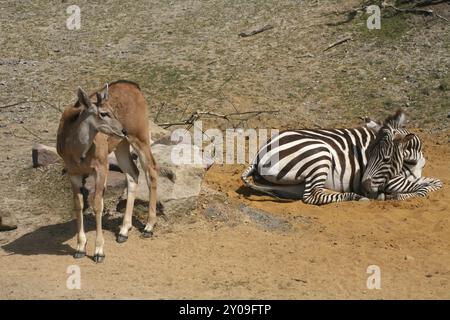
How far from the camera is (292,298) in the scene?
25.5ft

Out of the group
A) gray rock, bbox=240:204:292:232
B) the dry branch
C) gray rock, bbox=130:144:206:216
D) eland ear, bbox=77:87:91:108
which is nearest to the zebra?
gray rock, bbox=240:204:292:232

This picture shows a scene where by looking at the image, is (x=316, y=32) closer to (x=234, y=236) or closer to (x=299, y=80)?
(x=299, y=80)

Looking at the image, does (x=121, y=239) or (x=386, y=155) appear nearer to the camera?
(x=121, y=239)

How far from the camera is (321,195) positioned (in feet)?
36.3

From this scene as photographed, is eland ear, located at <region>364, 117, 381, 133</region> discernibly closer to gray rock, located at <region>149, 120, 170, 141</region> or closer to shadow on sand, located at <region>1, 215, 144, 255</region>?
gray rock, located at <region>149, 120, 170, 141</region>

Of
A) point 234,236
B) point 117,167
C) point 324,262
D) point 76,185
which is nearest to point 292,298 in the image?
point 324,262

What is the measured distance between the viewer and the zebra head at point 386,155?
451 inches

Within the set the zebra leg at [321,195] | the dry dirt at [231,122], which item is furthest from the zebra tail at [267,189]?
the zebra leg at [321,195]

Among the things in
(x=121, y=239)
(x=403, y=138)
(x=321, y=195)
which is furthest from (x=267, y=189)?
(x=121, y=239)

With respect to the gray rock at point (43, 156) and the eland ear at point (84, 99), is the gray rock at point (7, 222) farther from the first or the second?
the eland ear at point (84, 99)

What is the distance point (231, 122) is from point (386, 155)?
3880mm

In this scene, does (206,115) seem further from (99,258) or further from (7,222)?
(99,258)

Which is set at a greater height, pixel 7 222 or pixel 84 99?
pixel 84 99

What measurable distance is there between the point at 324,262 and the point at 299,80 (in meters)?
7.78
